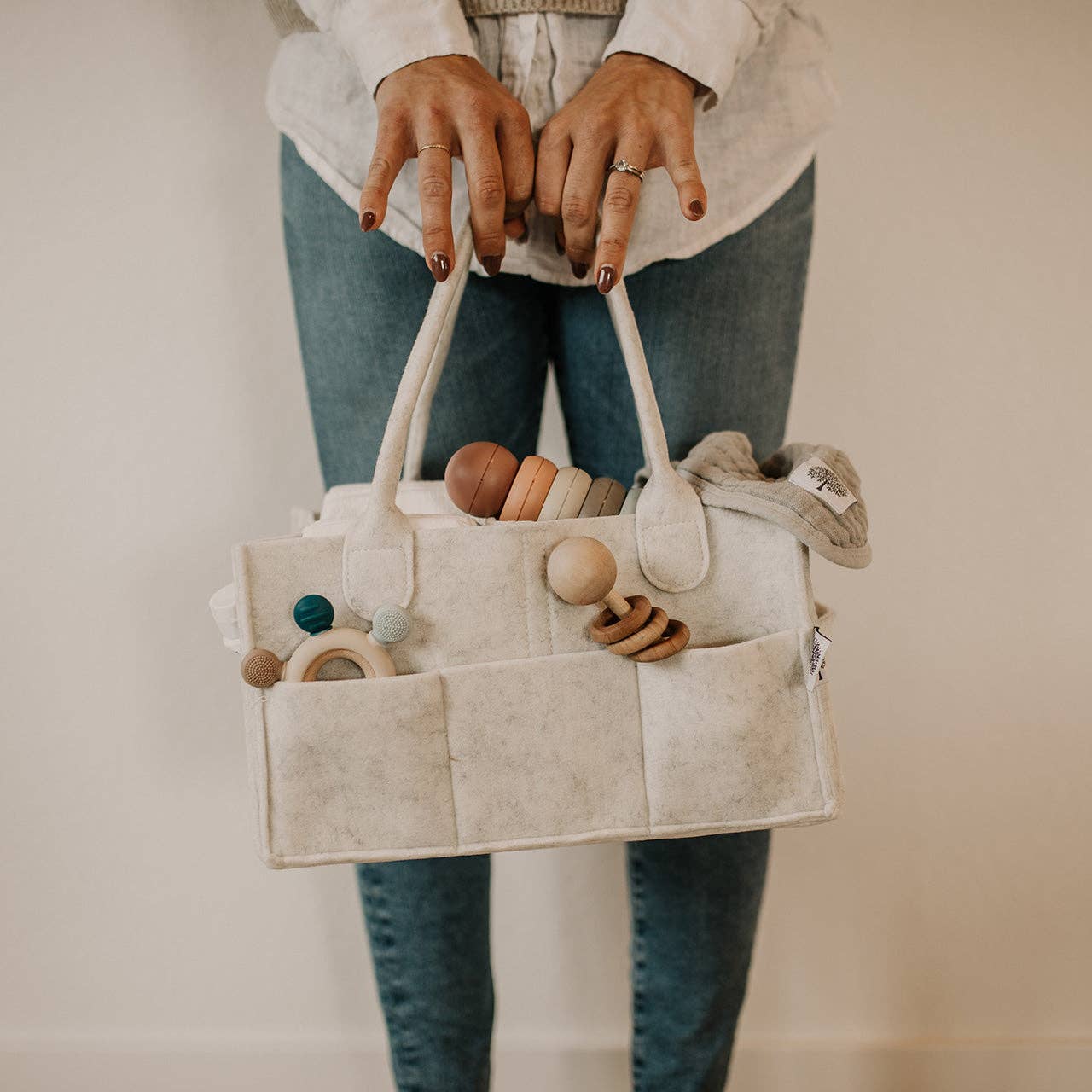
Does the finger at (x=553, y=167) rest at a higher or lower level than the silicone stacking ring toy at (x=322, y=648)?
higher

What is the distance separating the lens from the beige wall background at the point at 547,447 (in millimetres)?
811

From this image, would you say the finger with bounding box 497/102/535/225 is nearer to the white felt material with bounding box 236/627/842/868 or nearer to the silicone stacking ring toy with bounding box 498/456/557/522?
the silicone stacking ring toy with bounding box 498/456/557/522

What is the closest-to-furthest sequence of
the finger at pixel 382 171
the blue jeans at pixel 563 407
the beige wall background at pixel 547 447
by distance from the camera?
the finger at pixel 382 171, the blue jeans at pixel 563 407, the beige wall background at pixel 547 447

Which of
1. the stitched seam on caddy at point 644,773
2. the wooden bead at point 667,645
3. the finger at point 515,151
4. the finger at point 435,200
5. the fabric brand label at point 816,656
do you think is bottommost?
the stitched seam on caddy at point 644,773

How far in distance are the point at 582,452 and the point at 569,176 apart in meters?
0.22

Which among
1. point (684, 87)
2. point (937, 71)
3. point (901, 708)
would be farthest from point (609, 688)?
point (937, 71)

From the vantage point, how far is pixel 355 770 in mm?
506

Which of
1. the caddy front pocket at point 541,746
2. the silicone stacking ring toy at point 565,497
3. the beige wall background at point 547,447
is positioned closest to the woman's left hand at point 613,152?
the silicone stacking ring toy at point 565,497

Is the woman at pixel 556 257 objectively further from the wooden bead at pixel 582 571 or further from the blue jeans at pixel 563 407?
the wooden bead at pixel 582 571

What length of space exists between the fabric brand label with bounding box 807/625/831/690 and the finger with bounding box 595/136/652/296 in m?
0.22

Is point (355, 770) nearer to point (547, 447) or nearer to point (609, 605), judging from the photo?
point (609, 605)

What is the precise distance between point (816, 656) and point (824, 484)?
0.09 meters

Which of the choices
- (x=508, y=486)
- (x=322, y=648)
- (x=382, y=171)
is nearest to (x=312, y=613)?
(x=322, y=648)

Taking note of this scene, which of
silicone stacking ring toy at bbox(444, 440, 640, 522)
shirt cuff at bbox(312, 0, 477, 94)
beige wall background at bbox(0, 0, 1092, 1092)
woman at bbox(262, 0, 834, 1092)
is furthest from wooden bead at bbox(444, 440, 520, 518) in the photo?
beige wall background at bbox(0, 0, 1092, 1092)
